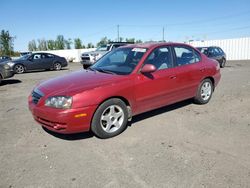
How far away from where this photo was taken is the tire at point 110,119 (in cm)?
395

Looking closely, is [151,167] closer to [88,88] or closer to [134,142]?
[134,142]

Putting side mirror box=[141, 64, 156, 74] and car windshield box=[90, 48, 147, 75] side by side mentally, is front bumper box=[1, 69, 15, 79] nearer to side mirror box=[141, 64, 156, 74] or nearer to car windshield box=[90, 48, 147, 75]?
car windshield box=[90, 48, 147, 75]

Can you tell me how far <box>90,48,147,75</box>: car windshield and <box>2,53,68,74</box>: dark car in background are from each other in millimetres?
12438

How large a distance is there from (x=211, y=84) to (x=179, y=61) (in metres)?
1.54

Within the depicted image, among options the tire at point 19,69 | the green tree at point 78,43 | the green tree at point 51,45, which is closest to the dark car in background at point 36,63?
the tire at point 19,69

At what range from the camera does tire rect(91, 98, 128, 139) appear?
13.0 feet

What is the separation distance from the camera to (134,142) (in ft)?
12.9

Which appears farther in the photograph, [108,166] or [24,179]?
[108,166]

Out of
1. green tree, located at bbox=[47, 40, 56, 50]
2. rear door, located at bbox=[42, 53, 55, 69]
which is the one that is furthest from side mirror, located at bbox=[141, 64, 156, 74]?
green tree, located at bbox=[47, 40, 56, 50]

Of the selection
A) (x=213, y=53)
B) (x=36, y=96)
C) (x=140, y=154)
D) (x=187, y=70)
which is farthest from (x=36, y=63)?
(x=140, y=154)

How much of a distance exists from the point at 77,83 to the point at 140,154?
5.46ft

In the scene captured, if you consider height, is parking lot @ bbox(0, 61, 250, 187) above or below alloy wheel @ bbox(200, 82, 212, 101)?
below

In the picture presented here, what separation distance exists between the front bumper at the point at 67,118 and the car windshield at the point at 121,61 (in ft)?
3.79

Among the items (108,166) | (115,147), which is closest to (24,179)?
(108,166)
